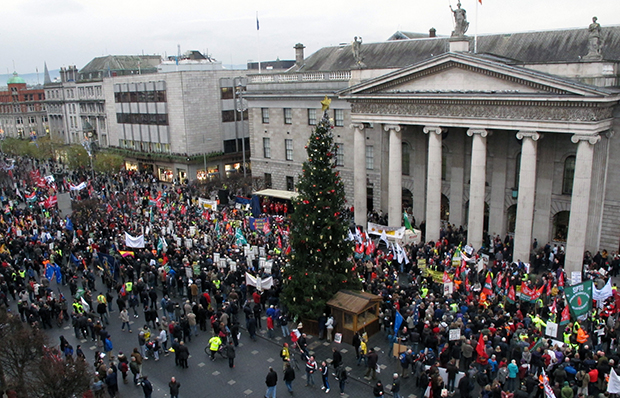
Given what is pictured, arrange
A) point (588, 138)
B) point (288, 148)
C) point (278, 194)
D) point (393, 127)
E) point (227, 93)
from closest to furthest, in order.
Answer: point (588, 138)
point (393, 127)
point (278, 194)
point (288, 148)
point (227, 93)

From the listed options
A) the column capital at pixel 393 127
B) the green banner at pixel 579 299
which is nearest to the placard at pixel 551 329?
the green banner at pixel 579 299

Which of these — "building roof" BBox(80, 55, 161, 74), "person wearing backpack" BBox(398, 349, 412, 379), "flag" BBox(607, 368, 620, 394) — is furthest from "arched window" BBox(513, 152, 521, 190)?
"building roof" BBox(80, 55, 161, 74)

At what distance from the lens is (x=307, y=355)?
Result: 21719mm

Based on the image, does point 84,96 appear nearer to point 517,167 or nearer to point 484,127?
point 484,127

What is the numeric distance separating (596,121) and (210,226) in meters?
25.8

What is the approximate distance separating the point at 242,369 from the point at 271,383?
11.3ft

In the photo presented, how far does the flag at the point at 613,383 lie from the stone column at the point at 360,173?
82.1ft

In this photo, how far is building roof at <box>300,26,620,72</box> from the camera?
33875 millimetres

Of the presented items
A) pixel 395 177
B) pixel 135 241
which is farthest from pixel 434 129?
pixel 135 241

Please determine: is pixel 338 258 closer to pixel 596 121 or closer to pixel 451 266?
pixel 451 266

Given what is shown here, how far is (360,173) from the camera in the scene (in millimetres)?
40125

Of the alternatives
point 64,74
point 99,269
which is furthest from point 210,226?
point 64,74

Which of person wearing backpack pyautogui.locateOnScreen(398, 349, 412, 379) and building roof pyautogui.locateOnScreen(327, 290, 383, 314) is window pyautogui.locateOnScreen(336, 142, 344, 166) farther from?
person wearing backpack pyautogui.locateOnScreen(398, 349, 412, 379)

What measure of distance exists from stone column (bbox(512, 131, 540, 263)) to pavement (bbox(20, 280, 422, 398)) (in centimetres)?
1313
